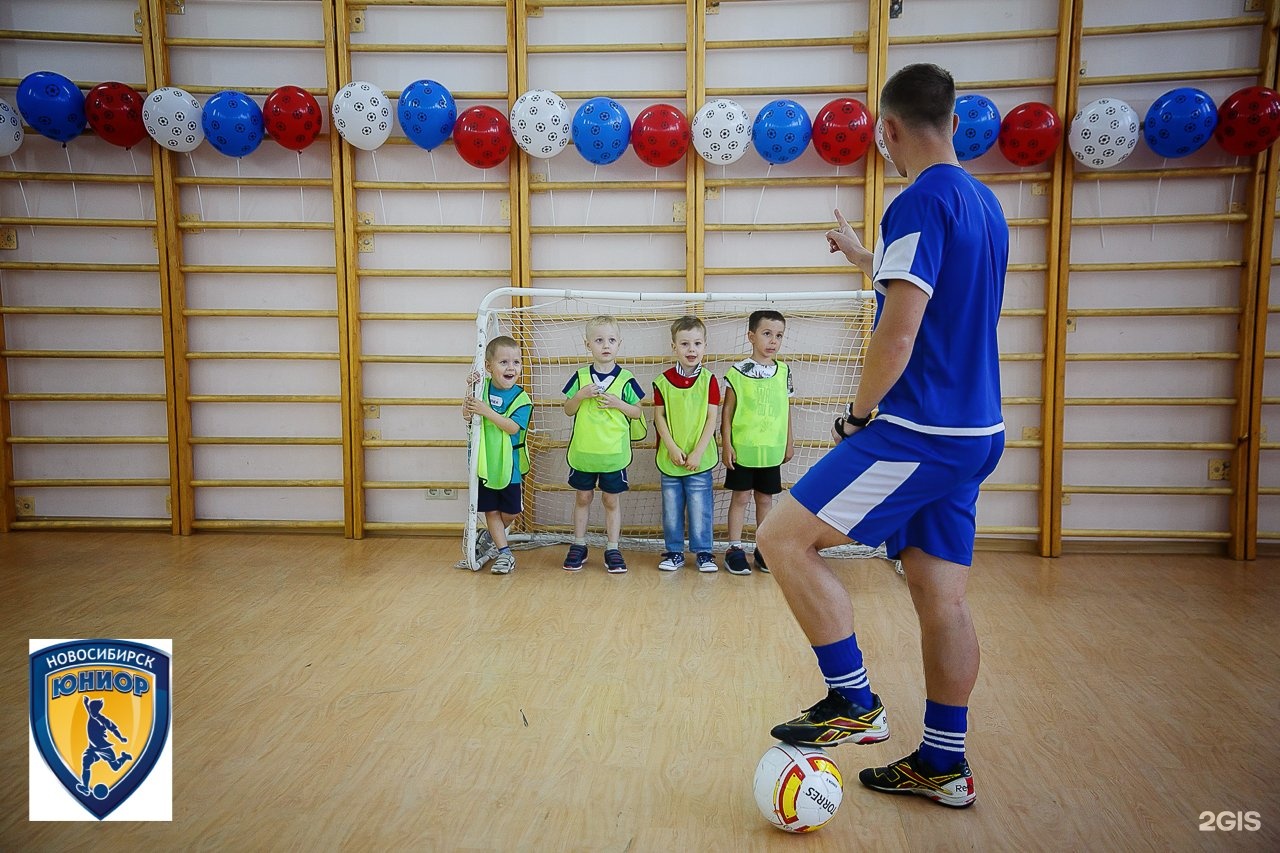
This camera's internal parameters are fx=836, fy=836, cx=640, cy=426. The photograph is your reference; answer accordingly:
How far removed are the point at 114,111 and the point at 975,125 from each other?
439cm

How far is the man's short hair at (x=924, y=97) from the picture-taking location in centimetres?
190

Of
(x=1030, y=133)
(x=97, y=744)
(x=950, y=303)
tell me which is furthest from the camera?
(x=1030, y=133)

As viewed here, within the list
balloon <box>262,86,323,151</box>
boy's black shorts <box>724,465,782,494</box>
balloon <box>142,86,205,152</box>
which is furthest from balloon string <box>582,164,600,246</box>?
balloon <box>142,86,205,152</box>

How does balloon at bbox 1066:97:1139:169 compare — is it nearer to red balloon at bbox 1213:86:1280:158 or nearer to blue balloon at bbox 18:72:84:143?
red balloon at bbox 1213:86:1280:158

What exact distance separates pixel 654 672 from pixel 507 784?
847 mm

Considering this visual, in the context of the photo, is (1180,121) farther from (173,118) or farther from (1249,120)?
(173,118)

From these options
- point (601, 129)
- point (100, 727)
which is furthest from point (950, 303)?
point (601, 129)

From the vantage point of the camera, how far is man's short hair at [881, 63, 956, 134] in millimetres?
1896

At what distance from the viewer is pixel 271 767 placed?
2.21 m

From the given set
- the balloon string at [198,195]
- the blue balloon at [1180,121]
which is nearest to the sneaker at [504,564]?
the balloon string at [198,195]

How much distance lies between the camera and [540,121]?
4227mm

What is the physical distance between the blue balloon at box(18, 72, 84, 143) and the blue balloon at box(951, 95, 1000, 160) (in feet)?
14.8

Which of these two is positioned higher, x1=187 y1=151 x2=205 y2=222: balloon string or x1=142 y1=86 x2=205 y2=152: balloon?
x1=142 y1=86 x2=205 y2=152: balloon

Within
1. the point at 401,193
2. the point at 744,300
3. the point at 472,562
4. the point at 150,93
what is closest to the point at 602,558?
the point at 472,562
